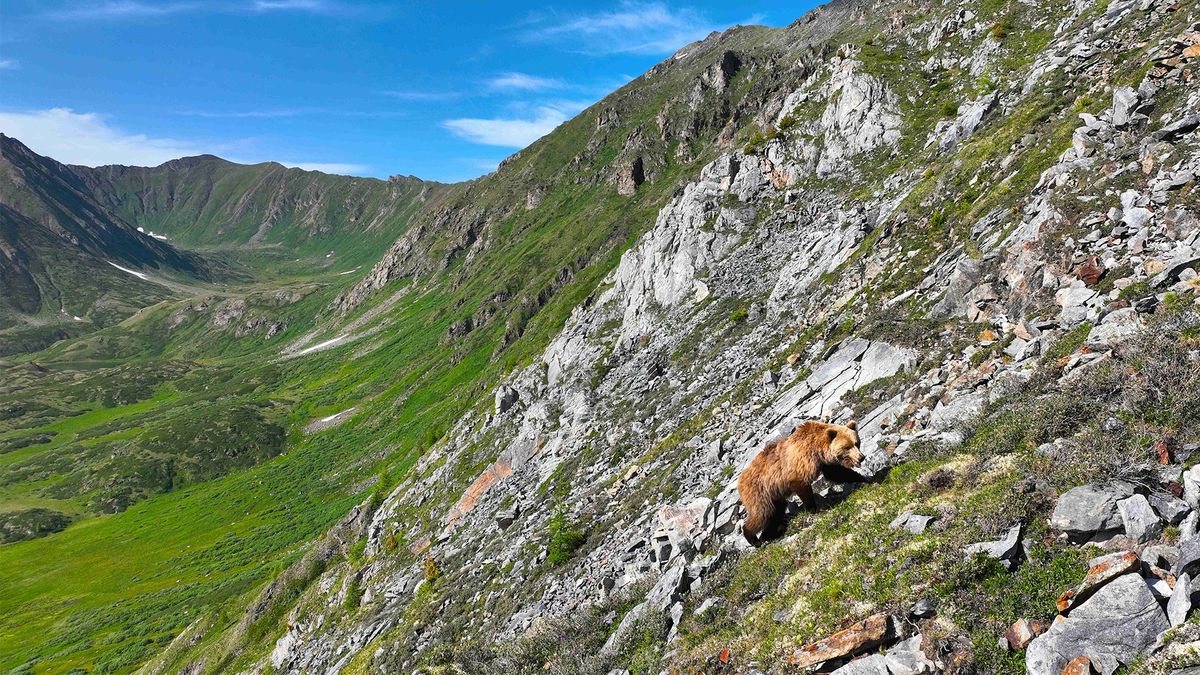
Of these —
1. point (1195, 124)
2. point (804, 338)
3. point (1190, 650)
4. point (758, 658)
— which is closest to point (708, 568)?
point (758, 658)

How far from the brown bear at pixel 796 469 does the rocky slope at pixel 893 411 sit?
0.62m

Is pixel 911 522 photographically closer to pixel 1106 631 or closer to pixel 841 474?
pixel 841 474

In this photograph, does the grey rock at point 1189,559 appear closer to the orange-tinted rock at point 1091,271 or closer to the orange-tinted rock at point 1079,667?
the orange-tinted rock at point 1079,667

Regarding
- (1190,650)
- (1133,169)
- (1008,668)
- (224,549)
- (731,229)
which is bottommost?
(224,549)

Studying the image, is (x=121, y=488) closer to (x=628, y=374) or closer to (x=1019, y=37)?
(x=628, y=374)

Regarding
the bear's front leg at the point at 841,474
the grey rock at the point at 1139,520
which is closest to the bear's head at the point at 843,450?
the bear's front leg at the point at 841,474

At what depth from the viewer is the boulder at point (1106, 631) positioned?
6.11 meters

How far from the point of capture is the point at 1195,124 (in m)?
15.9

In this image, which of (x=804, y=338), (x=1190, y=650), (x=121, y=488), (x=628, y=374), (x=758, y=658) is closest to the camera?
(x=1190, y=650)

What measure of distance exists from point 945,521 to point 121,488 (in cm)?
19044

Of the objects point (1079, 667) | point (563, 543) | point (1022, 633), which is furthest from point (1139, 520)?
point (563, 543)

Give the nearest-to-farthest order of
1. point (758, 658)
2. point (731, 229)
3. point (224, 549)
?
point (758, 658) → point (731, 229) → point (224, 549)

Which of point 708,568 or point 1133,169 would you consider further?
point 1133,169

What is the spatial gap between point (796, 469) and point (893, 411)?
176 inches
